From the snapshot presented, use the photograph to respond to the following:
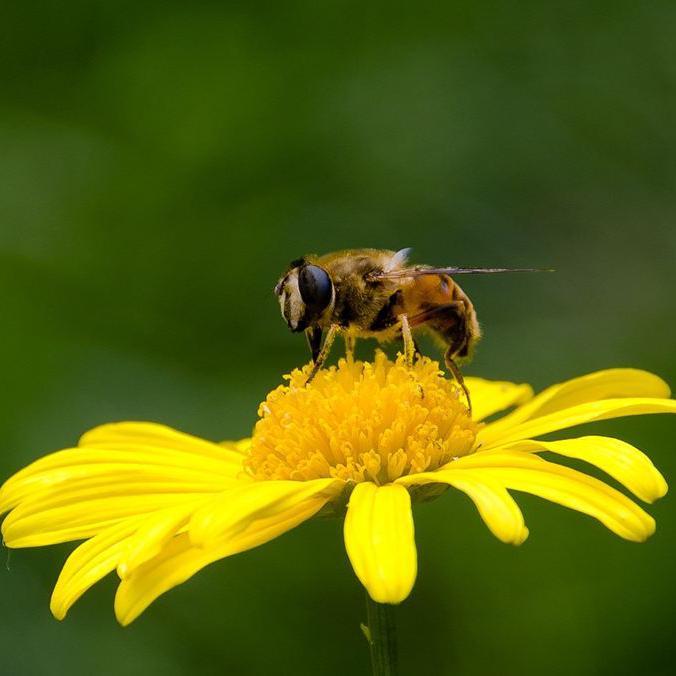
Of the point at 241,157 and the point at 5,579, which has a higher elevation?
the point at 241,157

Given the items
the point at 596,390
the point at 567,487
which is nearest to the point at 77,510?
the point at 567,487

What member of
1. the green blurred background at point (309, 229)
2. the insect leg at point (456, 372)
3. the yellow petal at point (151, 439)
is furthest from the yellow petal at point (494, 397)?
the green blurred background at point (309, 229)

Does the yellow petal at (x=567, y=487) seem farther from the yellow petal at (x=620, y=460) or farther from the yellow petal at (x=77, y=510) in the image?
the yellow petal at (x=77, y=510)

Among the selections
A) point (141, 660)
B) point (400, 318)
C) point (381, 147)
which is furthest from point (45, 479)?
point (381, 147)

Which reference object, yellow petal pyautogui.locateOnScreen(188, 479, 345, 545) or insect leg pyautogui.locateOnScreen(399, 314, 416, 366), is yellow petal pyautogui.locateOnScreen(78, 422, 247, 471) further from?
yellow petal pyautogui.locateOnScreen(188, 479, 345, 545)

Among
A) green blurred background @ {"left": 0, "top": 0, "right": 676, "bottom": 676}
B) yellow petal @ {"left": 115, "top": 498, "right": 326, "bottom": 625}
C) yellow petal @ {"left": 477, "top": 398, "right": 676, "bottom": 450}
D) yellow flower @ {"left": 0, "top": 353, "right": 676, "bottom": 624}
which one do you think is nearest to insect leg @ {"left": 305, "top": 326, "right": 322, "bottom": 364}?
yellow flower @ {"left": 0, "top": 353, "right": 676, "bottom": 624}

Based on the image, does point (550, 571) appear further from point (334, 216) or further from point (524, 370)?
point (334, 216)
